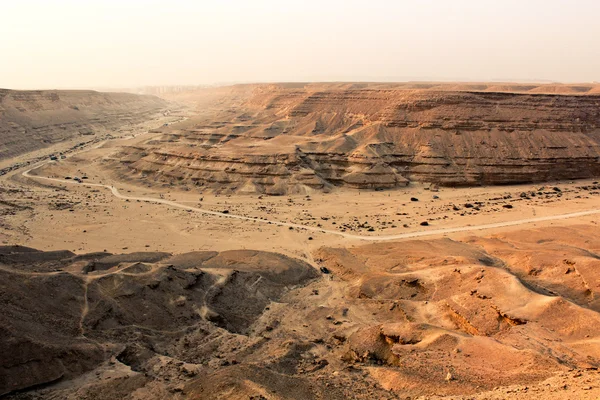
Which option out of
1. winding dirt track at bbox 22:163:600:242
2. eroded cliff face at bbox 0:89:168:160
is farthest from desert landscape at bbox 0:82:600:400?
eroded cliff face at bbox 0:89:168:160

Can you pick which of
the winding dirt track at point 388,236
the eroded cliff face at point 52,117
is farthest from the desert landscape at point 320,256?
the eroded cliff face at point 52,117

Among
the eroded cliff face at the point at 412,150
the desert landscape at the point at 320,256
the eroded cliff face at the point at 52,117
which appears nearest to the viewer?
the desert landscape at the point at 320,256

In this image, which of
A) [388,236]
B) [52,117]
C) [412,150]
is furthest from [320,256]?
[52,117]

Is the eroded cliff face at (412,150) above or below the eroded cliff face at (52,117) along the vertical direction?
below

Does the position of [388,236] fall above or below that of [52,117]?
below

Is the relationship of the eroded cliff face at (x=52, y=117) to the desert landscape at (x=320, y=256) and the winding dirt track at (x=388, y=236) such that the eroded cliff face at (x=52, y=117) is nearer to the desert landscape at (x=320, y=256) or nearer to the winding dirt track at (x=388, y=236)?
the desert landscape at (x=320, y=256)

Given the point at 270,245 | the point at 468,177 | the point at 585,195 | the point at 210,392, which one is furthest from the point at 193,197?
the point at 585,195

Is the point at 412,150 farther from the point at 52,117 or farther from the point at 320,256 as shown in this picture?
the point at 52,117
